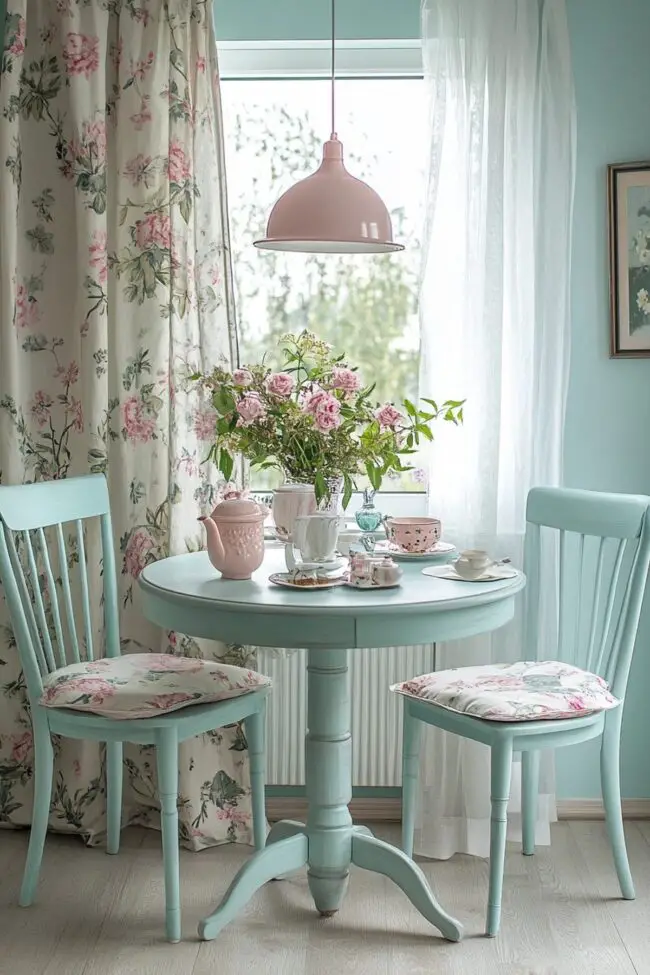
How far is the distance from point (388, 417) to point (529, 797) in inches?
45.3

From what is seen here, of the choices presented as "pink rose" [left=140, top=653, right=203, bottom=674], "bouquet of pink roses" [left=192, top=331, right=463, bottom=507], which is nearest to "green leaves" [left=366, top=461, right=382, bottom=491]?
"bouquet of pink roses" [left=192, top=331, right=463, bottom=507]

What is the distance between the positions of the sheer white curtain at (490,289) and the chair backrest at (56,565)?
0.93 metres

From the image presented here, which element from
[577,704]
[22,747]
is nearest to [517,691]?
[577,704]

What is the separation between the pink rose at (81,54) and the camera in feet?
9.89

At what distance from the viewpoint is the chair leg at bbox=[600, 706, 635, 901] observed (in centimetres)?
272

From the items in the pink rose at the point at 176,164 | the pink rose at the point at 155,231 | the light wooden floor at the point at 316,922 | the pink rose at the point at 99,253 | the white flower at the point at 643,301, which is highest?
the pink rose at the point at 176,164

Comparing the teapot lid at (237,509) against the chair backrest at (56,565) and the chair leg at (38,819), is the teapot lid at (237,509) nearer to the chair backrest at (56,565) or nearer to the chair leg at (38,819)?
the chair backrest at (56,565)

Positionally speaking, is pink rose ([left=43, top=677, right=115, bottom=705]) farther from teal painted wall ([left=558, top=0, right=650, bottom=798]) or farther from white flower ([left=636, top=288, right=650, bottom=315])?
white flower ([left=636, top=288, right=650, bottom=315])

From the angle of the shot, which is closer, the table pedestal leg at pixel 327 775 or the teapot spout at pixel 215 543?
the teapot spout at pixel 215 543

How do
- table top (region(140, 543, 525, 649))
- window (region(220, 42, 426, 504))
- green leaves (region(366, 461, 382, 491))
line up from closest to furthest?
table top (region(140, 543, 525, 649)) < green leaves (region(366, 461, 382, 491)) < window (region(220, 42, 426, 504))

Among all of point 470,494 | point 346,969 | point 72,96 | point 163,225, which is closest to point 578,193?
point 470,494

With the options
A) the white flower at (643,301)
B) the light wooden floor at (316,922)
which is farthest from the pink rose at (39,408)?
the white flower at (643,301)

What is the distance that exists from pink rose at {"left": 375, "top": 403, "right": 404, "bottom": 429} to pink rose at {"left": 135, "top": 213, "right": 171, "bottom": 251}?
893 millimetres

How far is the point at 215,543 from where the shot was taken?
2.52m
